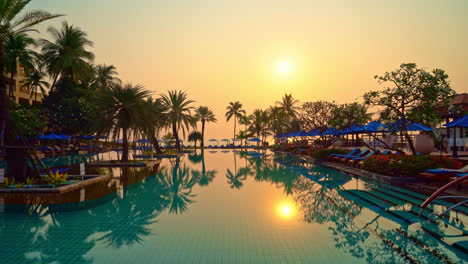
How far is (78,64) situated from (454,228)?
38801 mm

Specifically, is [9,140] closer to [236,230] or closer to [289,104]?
[236,230]

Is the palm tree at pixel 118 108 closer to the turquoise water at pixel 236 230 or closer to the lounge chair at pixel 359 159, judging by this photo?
the turquoise water at pixel 236 230

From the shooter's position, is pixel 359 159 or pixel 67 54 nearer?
pixel 359 159

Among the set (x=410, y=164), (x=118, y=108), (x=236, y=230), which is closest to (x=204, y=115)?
(x=118, y=108)

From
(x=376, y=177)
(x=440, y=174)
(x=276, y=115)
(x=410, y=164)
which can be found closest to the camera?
(x=440, y=174)

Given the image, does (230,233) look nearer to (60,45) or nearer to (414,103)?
(414,103)

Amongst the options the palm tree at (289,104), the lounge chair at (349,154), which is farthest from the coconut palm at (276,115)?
the lounge chair at (349,154)

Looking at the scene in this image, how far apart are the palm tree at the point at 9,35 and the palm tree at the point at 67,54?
2558 cm

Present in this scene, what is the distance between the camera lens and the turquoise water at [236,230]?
5074 millimetres

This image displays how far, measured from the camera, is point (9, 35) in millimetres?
10742

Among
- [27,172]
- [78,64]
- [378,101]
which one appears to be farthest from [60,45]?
[378,101]

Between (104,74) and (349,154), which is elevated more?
(104,74)

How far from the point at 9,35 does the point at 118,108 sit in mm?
10431

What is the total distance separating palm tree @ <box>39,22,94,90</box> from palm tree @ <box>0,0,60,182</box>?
25.6 m
